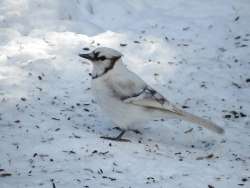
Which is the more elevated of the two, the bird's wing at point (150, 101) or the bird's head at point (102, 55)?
the bird's head at point (102, 55)

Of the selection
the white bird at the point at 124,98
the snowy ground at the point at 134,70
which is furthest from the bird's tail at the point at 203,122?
the snowy ground at the point at 134,70

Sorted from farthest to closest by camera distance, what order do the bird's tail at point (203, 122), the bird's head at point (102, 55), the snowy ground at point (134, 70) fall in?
the bird's head at point (102, 55)
the bird's tail at point (203, 122)
the snowy ground at point (134, 70)

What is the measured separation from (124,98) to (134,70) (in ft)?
5.77

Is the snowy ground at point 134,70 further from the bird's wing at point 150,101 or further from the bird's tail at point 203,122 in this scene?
the bird's wing at point 150,101

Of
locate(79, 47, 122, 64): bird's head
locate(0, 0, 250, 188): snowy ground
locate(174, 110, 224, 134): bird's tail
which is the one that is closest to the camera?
locate(0, 0, 250, 188): snowy ground

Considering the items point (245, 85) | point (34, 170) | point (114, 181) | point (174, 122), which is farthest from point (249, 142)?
point (34, 170)

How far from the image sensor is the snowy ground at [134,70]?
6105 mm

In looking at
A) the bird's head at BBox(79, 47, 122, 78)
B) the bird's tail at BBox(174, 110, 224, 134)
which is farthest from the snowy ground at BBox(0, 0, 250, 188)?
the bird's head at BBox(79, 47, 122, 78)

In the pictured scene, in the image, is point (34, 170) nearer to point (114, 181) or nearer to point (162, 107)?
point (114, 181)

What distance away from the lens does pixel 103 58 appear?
7223 millimetres

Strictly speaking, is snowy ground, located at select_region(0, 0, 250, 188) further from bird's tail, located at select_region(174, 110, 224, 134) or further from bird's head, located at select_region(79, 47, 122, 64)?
bird's head, located at select_region(79, 47, 122, 64)

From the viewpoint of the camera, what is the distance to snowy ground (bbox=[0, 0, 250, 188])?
6105 millimetres

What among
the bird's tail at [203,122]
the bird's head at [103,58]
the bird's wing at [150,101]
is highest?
the bird's head at [103,58]

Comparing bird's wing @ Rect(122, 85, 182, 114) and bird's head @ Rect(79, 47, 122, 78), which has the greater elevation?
bird's head @ Rect(79, 47, 122, 78)
